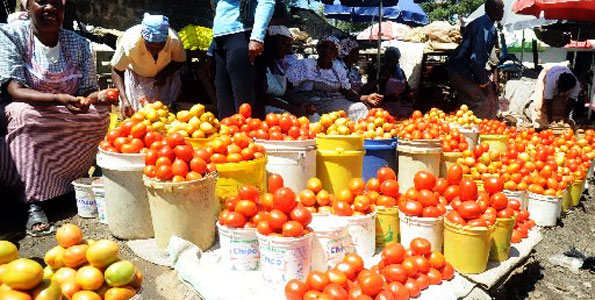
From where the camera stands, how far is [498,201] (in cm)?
341

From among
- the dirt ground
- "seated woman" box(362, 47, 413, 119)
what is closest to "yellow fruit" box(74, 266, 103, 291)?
the dirt ground

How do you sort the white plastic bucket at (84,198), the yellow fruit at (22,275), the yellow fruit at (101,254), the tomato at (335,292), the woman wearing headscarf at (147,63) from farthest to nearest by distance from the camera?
the woman wearing headscarf at (147,63)
the white plastic bucket at (84,198)
the tomato at (335,292)
the yellow fruit at (101,254)
the yellow fruit at (22,275)

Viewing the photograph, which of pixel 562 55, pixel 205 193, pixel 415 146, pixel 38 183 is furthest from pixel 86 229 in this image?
pixel 562 55

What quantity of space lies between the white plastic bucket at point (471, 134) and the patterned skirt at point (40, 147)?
4.27 meters

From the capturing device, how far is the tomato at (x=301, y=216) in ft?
8.89

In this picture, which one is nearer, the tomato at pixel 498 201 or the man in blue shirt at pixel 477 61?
the tomato at pixel 498 201

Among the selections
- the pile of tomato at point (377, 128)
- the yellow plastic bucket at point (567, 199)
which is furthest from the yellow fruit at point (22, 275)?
the yellow plastic bucket at point (567, 199)

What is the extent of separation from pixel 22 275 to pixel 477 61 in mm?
7269

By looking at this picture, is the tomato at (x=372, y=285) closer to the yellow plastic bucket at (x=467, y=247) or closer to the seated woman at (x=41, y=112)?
the yellow plastic bucket at (x=467, y=247)

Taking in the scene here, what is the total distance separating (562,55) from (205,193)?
32.5 metres

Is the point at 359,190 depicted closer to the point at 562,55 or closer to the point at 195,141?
the point at 195,141

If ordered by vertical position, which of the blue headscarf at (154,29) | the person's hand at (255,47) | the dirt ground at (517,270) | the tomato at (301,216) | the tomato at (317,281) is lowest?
the dirt ground at (517,270)

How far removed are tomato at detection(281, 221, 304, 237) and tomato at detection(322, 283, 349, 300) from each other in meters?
0.34

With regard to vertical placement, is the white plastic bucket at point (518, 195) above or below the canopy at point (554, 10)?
below
